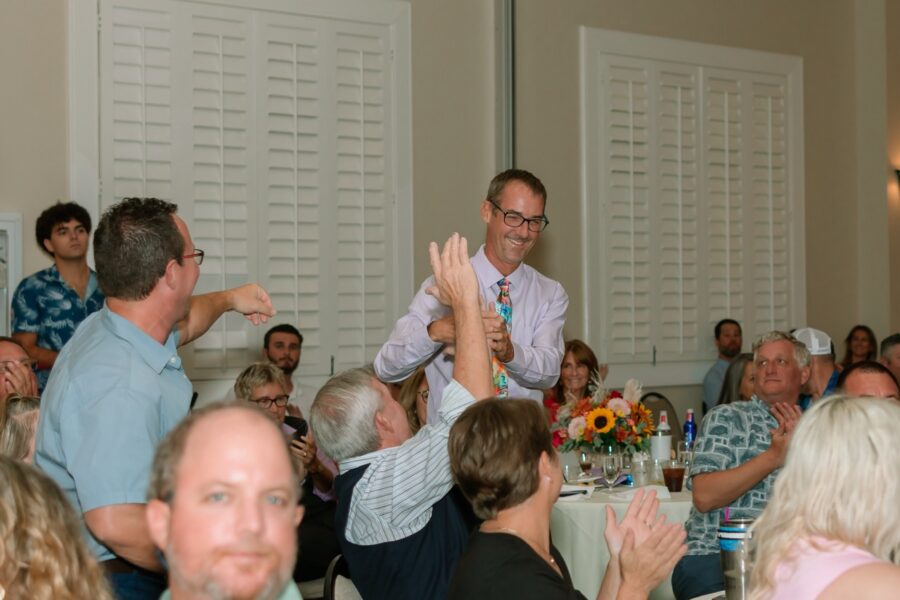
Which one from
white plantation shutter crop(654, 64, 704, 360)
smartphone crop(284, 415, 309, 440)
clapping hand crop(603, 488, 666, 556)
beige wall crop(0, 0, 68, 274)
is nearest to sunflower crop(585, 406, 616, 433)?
smartphone crop(284, 415, 309, 440)

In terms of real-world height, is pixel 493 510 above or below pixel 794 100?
below

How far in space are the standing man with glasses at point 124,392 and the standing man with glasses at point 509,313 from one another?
104 cm

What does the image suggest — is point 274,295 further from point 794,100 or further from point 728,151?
point 794,100

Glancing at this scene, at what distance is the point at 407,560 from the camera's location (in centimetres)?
305

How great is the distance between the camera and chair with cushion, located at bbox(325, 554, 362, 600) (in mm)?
3146

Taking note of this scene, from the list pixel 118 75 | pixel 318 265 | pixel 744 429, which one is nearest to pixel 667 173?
pixel 318 265

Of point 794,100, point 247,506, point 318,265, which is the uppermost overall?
point 794,100

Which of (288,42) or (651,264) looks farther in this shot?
(651,264)

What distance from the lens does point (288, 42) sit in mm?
7176

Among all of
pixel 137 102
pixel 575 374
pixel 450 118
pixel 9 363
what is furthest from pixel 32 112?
pixel 575 374

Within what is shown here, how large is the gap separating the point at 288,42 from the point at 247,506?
5.95 metres

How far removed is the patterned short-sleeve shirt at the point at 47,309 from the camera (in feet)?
19.8

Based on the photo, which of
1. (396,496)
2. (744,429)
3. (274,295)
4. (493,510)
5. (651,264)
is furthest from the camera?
(651,264)

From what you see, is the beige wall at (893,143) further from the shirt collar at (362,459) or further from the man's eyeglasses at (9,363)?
the shirt collar at (362,459)
